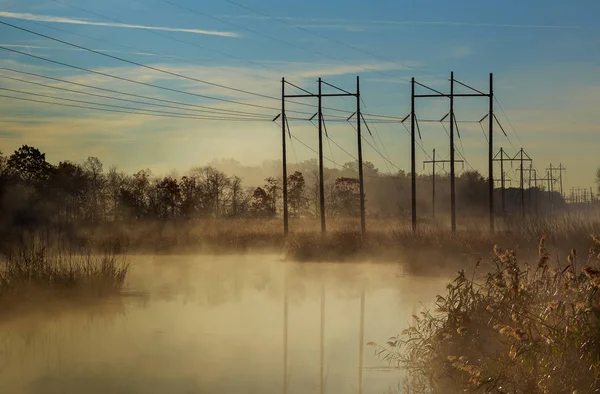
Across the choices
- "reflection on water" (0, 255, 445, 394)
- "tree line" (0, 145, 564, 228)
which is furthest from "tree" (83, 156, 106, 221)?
"reflection on water" (0, 255, 445, 394)

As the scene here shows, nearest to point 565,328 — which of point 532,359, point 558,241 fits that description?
point 532,359

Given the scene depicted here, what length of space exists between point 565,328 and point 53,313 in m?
11.0

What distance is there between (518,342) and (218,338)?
6338mm

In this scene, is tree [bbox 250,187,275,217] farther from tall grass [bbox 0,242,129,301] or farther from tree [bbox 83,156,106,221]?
tall grass [bbox 0,242,129,301]

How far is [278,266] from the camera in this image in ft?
93.2

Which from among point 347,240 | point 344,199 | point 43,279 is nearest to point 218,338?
point 43,279

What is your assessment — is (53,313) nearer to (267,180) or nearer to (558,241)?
(558,241)

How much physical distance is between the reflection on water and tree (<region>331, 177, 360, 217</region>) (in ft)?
266

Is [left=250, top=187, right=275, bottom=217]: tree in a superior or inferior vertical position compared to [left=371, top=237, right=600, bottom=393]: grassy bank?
superior

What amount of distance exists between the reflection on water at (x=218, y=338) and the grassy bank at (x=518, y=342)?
726 mm

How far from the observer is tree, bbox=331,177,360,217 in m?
104

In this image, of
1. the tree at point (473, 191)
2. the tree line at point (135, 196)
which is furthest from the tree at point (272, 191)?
the tree at point (473, 191)

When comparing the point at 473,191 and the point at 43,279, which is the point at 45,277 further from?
the point at 473,191

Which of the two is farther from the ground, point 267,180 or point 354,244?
point 267,180
